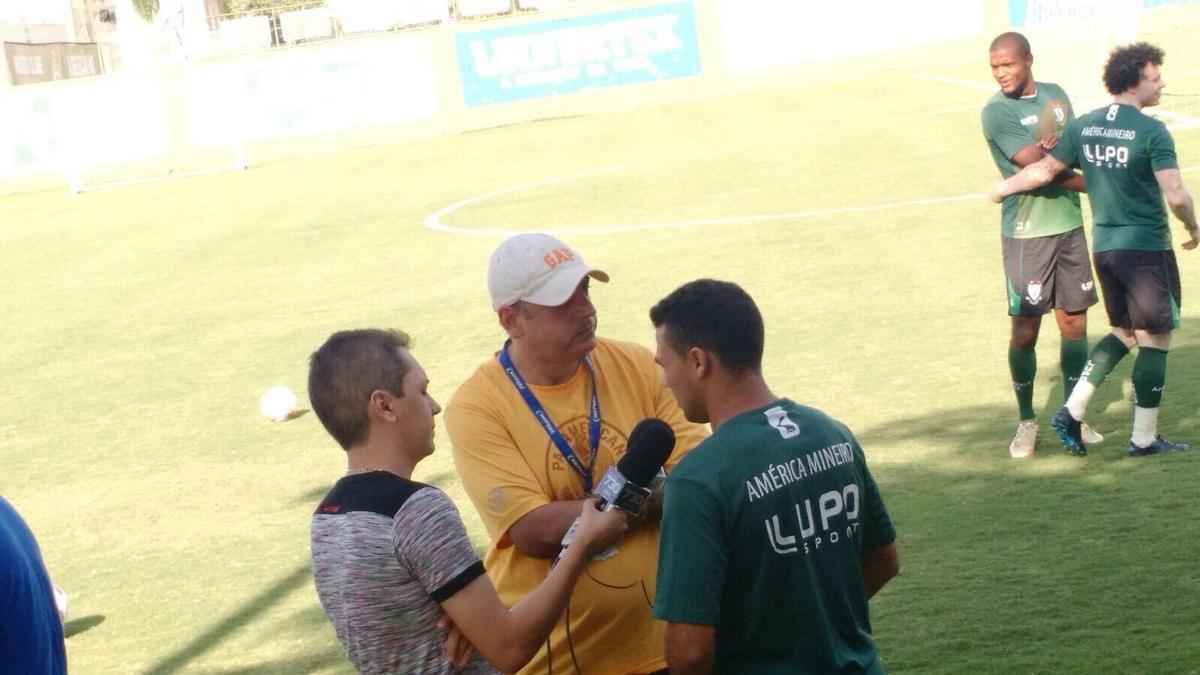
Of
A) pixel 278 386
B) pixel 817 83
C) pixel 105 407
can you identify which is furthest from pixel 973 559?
pixel 817 83

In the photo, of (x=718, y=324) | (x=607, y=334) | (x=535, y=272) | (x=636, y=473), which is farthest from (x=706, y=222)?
(x=636, y=473)

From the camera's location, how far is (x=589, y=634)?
4.56 metres

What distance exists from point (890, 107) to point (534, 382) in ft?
88.2

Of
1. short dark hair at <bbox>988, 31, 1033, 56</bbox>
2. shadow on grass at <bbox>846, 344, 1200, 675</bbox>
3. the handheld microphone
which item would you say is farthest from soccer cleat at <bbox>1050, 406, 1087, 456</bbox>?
the handheld microphone

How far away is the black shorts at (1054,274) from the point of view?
370 inches

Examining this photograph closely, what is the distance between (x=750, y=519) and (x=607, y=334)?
10627 mm

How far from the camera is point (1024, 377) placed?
9523mm

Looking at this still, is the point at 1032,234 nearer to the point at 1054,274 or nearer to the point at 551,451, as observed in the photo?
the point at 1054,274

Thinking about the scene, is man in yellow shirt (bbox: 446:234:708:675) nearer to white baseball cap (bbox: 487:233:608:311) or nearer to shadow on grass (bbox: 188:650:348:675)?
white baseball cap (bbox: 487:233:608:311)

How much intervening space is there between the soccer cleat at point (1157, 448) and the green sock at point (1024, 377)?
Answer: 2.16 ft

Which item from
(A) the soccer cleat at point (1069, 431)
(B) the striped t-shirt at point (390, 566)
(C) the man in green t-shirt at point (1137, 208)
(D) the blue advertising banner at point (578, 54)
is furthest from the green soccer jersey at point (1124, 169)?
(D) the blue advertising banner at point (578, 54)

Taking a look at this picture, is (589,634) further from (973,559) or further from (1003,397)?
(1003,397)

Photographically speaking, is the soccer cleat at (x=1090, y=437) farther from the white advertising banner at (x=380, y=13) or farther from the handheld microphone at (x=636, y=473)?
the white advertising banner at (x=380, y=13)

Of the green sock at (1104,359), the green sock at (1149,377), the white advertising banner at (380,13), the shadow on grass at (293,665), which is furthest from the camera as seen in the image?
the white advertising banner at (380,13)
